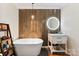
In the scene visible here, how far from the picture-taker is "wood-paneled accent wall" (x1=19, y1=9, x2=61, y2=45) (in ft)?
5.12

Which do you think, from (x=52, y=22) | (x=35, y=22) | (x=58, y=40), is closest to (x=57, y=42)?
(x=58, y=40)

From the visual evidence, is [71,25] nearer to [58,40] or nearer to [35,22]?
[58,40]

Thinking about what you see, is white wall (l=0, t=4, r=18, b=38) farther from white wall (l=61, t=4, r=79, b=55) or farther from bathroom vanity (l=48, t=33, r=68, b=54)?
white wall (l=61, t=4, r=79, b=55)

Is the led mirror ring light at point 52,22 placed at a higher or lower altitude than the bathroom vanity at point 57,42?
higher

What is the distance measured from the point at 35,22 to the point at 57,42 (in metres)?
0.46

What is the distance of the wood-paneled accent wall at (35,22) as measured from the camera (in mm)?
1561

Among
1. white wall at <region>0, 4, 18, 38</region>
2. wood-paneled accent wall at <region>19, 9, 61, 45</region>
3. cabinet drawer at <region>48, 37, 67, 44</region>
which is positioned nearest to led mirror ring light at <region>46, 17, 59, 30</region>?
wood-paneled accent wall at <region>19, 9, 61, 45</region>

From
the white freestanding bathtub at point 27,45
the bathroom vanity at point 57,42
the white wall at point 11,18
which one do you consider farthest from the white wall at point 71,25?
the white wall at point 11,18

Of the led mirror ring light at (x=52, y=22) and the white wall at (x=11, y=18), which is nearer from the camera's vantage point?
the white wall at (x=11, y=18)

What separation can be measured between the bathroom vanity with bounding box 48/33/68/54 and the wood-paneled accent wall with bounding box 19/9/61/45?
9 centimetres

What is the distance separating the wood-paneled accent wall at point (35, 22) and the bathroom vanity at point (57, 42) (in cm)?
9

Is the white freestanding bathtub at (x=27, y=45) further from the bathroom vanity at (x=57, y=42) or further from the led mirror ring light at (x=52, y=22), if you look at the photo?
the led mirror ring light at (x=52, y=22)

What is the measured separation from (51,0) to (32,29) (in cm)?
63

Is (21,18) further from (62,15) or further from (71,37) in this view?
(71,37)
